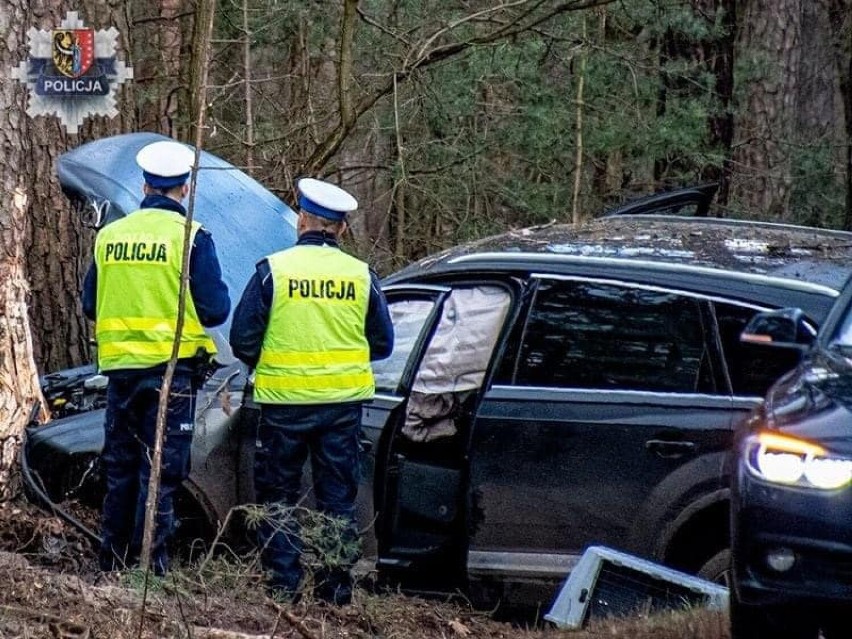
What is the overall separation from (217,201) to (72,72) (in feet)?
5.34

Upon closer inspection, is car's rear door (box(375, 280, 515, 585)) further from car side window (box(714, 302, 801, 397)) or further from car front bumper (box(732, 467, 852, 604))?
car front bumper (box(732, 467, 852, 604))

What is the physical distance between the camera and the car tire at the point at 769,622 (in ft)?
15.0

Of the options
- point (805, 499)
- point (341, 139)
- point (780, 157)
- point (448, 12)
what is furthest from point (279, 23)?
point (805, 499)

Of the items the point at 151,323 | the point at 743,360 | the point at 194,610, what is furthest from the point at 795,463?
the point at 151,323

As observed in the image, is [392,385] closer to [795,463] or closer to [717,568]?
[717,568]

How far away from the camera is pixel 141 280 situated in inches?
257

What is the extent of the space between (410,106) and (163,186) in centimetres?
562

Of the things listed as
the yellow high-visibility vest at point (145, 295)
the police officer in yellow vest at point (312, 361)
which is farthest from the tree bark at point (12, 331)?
the police officer in yellow vest at point (312, 361)

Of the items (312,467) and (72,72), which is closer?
(312,467)

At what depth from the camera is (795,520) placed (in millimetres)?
4449

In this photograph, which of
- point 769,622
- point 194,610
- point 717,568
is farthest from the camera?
point 717,568

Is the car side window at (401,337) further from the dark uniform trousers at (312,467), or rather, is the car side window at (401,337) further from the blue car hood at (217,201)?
the blue car hood at (217,201)

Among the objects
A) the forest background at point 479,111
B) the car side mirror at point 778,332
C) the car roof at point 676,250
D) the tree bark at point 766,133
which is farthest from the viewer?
the tree bark at point 766,133

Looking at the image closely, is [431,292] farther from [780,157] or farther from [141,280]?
[780,157]
